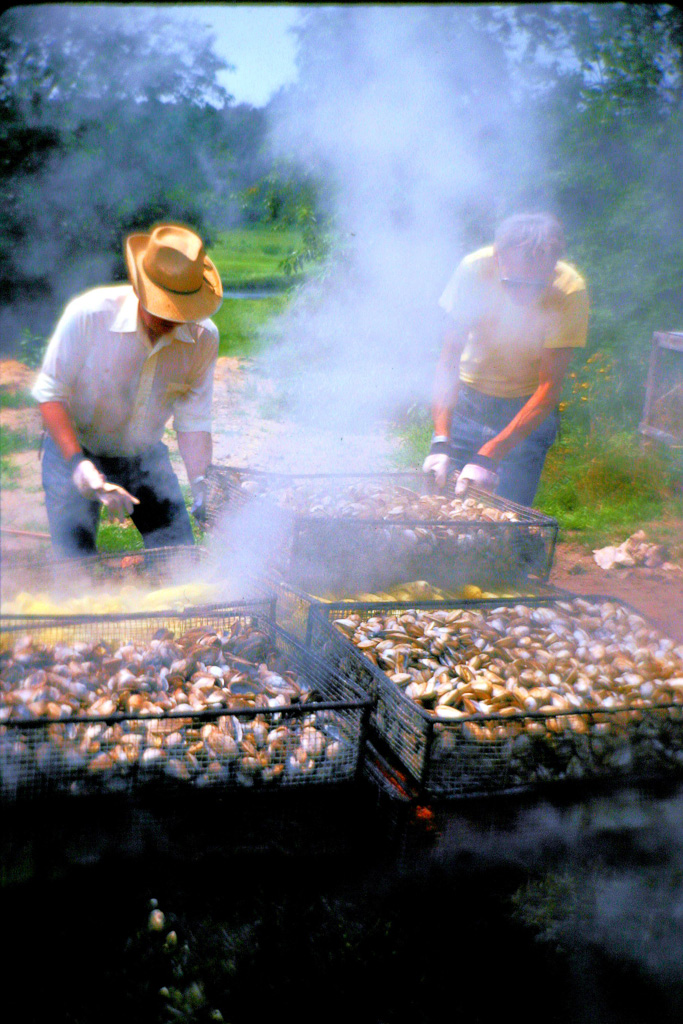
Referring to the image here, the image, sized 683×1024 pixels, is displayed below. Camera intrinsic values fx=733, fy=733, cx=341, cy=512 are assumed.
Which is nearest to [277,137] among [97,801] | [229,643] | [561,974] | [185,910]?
[229,643]

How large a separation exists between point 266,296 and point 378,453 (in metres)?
1.52

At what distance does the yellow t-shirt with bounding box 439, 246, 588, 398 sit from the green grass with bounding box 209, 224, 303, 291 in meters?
1.05

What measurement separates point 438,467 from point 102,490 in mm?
1366

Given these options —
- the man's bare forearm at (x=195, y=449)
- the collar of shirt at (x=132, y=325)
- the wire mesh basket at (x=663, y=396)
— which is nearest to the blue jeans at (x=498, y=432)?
the man's bare forearm at (x=195, y=449)

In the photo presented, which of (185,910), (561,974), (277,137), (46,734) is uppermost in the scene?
(277,137)

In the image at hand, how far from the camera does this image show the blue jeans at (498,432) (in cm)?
334

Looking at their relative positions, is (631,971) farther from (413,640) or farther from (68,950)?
(68,950)

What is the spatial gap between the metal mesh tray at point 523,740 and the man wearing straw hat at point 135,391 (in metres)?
1.04

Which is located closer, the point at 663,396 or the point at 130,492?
the point at 130,492

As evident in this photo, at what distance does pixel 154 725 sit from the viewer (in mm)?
1509

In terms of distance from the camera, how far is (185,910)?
1697 mm

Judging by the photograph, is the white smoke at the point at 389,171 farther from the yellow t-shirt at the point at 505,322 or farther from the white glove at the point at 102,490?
the white glove at the point at 102,490

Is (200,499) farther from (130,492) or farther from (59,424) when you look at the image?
(59,424)

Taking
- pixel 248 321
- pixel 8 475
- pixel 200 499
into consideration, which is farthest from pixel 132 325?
pixel 8 475
